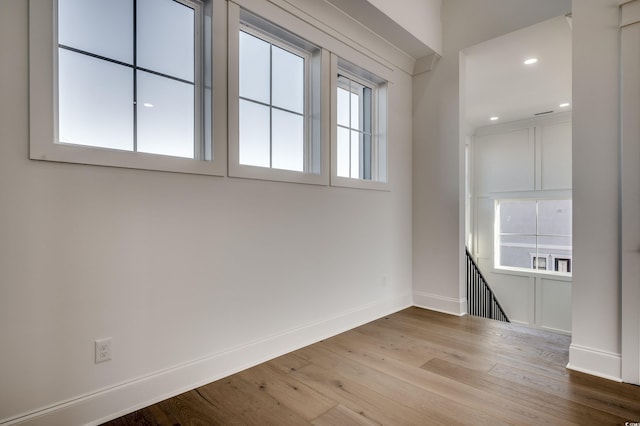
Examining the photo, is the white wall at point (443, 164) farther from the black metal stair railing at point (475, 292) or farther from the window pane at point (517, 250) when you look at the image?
the window pane at point (517, 250)

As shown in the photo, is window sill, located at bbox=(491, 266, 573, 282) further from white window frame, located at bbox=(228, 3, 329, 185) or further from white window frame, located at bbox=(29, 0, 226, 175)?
white window frame, located at bbox=(29, 0, 226, 175)

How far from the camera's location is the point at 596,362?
216 cm

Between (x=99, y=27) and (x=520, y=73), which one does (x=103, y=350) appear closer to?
(x=99, y=27)

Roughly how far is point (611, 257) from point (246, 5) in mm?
2934

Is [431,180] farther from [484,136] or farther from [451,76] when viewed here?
[484,136]

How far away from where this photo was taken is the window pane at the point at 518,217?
6117mm

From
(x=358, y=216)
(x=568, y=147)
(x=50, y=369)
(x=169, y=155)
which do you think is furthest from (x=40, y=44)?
(x=568, y=147)

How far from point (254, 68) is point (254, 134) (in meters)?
0.49

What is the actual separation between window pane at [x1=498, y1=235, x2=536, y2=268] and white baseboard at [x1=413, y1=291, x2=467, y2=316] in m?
3.60

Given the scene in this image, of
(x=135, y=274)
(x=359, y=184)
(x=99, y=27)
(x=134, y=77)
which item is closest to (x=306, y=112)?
(x=359, y=184)

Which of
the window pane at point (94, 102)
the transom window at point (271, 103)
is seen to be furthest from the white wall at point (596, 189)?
the window pane at point (94, 102)

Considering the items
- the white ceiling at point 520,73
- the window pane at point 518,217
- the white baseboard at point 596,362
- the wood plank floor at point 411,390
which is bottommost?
the wood plank floor at point 411,390

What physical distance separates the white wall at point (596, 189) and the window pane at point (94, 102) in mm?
2915

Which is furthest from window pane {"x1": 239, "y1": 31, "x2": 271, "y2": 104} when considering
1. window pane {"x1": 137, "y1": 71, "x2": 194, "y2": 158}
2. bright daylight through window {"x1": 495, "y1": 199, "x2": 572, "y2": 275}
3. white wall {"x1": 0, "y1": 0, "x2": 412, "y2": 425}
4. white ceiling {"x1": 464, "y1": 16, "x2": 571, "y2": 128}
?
bright daylight through window {"x1": 495, "y1": 199, "x2": 572, "y2": 275}
